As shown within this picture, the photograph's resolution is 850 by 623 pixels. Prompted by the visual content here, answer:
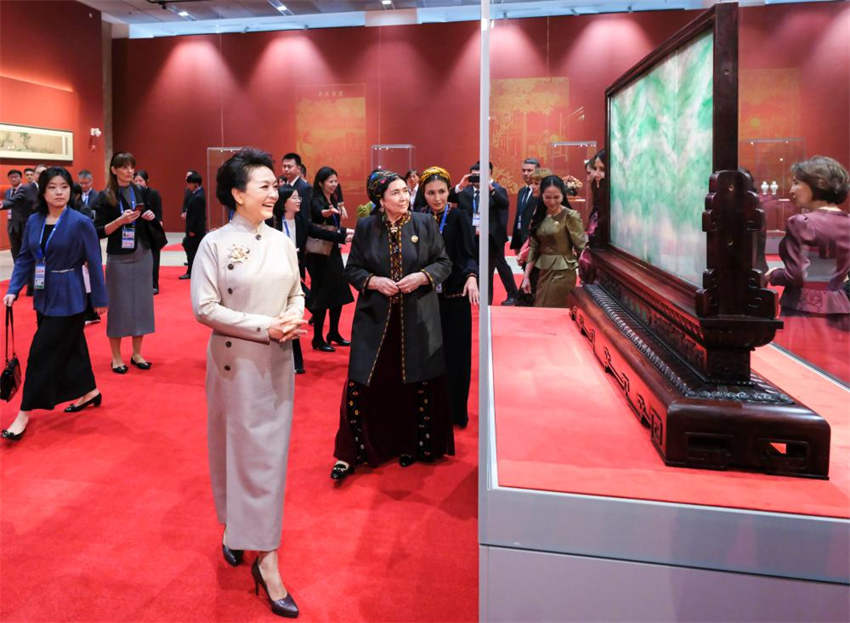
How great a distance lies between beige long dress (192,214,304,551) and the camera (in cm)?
206

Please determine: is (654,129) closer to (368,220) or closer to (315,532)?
(368,220)

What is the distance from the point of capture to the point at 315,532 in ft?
8.43

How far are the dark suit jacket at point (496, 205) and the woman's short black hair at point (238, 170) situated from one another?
3.14 ft

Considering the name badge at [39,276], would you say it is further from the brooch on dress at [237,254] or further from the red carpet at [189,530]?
the brooch on dress at [237,254]

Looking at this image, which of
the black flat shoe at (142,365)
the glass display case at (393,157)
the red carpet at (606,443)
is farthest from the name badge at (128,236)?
the glass display case at (393,157)

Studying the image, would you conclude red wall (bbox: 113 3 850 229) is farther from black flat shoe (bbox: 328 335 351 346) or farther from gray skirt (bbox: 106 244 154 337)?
gray skirt (bbox: 106 244 154 337)

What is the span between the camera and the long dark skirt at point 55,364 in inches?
143

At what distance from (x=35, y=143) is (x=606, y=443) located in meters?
14.6

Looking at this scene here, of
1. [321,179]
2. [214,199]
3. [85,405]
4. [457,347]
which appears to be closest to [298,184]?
[321,179]

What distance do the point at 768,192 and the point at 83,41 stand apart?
15.5 metres

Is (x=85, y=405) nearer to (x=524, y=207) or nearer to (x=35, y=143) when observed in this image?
(x=524, y=207)

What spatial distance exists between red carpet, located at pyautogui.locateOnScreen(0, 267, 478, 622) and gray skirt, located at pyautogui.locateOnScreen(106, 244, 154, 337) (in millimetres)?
951

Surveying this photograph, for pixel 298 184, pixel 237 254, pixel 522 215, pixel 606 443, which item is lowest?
pixel 606 443

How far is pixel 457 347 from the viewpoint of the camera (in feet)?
12.0
